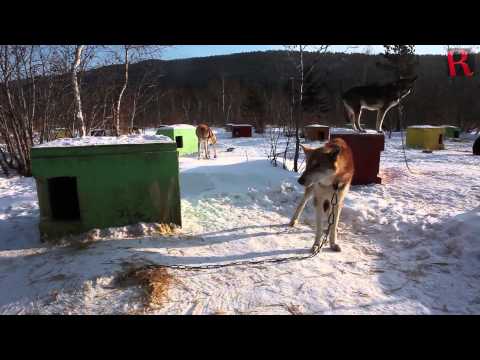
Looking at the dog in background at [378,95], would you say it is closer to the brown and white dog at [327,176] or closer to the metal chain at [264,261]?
the brown and white dog at [327,176]

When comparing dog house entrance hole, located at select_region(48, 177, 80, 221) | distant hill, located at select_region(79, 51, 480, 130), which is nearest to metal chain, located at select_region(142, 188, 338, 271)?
dog house entrance hole, located at select_region(48, 177, 80, 221)

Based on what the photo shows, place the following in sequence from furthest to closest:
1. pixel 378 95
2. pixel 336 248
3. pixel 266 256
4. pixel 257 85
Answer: pixel 257 85 → pixel 378 95 → pixel 336 248 → pixel 266 256

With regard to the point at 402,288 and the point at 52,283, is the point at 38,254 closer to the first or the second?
the point at 52,283

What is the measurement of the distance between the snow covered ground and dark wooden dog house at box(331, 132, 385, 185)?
0.83 metres

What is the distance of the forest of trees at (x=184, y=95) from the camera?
939 cm

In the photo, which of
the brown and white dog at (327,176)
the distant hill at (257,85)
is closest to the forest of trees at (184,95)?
the distant hill at (257,85)

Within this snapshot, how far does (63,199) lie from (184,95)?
5352cm

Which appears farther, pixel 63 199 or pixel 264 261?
pixel 63 199

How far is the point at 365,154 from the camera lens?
23.9 feet

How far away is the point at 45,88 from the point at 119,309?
9.94m

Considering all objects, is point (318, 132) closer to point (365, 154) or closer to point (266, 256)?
point (365, 154)

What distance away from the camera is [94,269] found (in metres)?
3.38

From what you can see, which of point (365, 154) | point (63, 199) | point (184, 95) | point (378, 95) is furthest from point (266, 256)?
point (184, 95)
